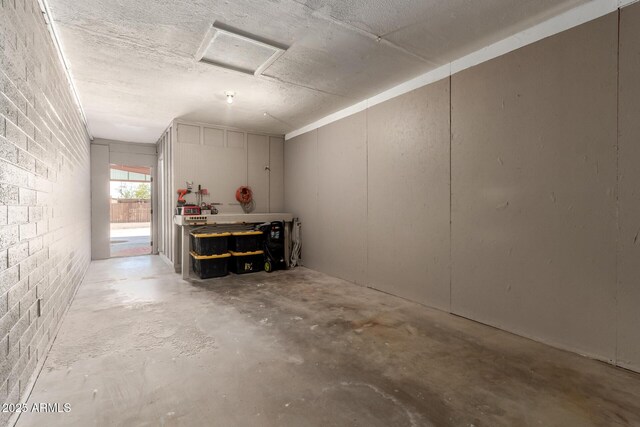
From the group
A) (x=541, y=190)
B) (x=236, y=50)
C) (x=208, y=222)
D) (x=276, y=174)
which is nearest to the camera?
(x=541, y=190)

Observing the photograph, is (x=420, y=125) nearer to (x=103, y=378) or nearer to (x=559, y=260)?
(x=559, y=260)

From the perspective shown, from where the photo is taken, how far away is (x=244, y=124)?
239 inches

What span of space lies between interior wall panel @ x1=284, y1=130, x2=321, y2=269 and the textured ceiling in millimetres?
1249

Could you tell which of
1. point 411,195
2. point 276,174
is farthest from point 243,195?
point 411,195

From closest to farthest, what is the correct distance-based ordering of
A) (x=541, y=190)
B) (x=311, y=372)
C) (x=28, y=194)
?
(x=28, y=194)
(x=311, y=372)
(x=541, y=190)

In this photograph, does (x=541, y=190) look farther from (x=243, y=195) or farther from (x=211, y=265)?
(x=243, y=195)

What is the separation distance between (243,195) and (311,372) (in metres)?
4.50

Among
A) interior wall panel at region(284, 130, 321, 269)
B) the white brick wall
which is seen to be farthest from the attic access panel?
interior wall panel at region(284, 130, 321, 269)

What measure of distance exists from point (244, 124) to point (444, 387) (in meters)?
5.38

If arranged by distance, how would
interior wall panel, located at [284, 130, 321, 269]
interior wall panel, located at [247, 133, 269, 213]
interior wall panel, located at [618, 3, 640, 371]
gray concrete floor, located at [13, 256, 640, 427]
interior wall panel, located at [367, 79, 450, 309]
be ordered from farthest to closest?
interior wall panel, located at [247, 133, 269, 213]
interior wall panel, located at [284, 130, 321, 269]
interior wall panel, located at [367, 79, 450, 309]
interior wall panel, located at [618, 3, 640, 371]
gray concrete floor, located at [13, 256, 640, 427]

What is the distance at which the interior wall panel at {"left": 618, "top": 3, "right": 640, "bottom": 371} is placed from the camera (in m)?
2.30

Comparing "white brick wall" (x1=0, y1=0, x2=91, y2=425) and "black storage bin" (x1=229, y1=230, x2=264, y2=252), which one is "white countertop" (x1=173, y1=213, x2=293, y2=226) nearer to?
"black storage bin" (x1=229, y1=230, x2=264, y2=252)

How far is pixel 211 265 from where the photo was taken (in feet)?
17.4

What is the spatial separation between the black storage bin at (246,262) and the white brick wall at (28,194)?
2607 millimetres
